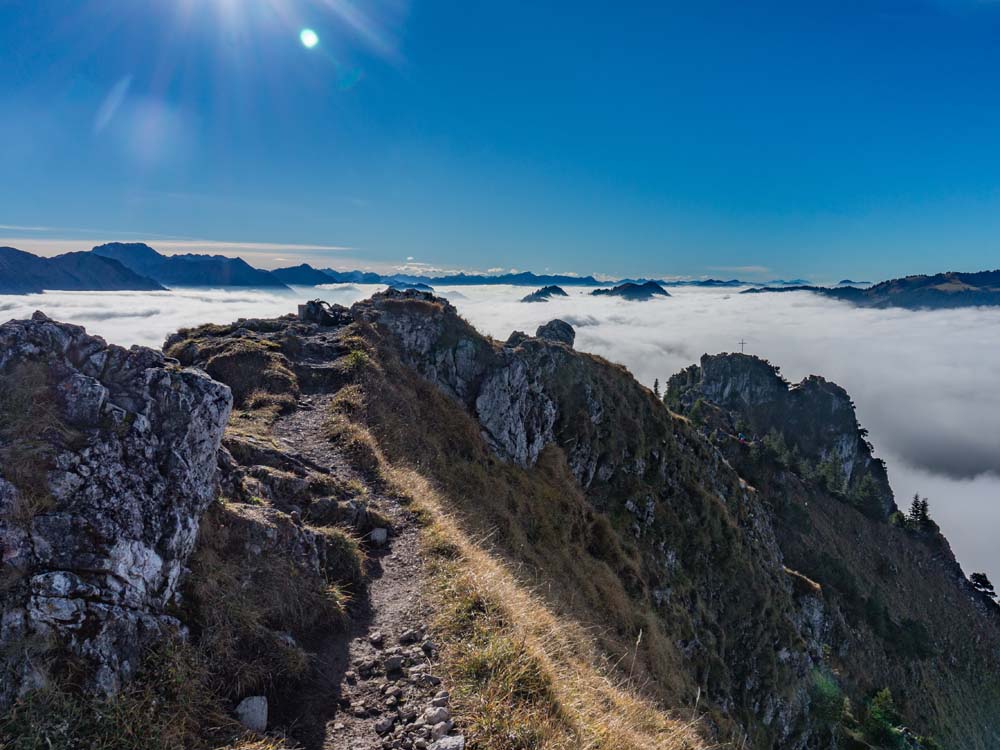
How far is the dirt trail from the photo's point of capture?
676 cm

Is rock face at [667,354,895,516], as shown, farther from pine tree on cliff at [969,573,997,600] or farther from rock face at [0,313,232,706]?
rock face at [0,313,232,706]

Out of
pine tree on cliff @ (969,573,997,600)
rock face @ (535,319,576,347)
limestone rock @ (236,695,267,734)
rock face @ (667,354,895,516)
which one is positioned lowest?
pine tree on cliff @ (969,573,997,600)

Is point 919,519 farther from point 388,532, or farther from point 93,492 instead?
point 93,492

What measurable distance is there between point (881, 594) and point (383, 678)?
114m

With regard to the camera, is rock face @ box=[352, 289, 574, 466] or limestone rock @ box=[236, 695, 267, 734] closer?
limestone rock @ box=[236, 695, 267, 734]

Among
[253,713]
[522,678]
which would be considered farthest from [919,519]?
[253,713]

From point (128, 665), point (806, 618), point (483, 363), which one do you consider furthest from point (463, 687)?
point (806, 618)

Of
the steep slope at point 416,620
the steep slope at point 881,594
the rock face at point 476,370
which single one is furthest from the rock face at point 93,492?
the steep slope at point 881,594

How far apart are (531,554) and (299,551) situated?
12.6 m

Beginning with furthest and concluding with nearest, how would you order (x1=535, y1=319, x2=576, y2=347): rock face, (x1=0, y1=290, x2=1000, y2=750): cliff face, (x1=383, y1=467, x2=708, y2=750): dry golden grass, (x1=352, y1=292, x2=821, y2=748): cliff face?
(x1=535, y1=319, x2=576, y2=347): rock face
(x1=352, y1=292, x2=821, y2=748): cliff face
(x1=0, y1=290, x2=1000, y2=750): cliff face
(x1=383, y1=467, x2=708, y2=750): dry golden grass

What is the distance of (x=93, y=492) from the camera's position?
7242mm

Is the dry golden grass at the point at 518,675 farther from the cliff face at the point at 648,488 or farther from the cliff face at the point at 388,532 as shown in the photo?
the cliff face at the point at 648,488

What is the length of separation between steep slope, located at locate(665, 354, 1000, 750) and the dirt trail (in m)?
62.1

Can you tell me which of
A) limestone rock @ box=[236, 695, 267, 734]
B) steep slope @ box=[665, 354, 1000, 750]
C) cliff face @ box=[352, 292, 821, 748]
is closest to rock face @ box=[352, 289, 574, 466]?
cliff face @ box=[352, 292, 821, 748]
